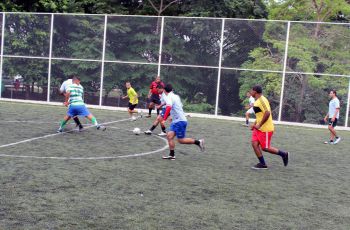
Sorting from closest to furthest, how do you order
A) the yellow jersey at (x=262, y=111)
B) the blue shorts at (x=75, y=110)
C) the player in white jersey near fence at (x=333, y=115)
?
the yellow jersey at (x=262, y=111) → the blue shorts at (x=75, y=110) → the player in white jersey near fence at (x=333, y=115)

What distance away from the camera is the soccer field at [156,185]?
21.2 ft

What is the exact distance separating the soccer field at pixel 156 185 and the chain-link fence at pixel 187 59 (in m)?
7.89

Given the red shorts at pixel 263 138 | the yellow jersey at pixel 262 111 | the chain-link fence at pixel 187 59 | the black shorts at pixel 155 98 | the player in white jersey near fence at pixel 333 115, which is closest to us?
the yellow jersey at pixel 262 111

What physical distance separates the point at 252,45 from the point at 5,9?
18320mm

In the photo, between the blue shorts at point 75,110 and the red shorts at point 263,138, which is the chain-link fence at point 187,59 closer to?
the blue shorts at point 75,110

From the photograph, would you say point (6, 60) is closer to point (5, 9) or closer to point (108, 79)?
point (108, 79)

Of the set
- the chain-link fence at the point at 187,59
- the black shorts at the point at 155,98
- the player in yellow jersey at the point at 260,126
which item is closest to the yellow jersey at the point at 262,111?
the player in yellow jersey at the point at 260,126

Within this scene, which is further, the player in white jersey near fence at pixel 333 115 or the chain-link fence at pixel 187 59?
the chain-link fence at pixel 187 59

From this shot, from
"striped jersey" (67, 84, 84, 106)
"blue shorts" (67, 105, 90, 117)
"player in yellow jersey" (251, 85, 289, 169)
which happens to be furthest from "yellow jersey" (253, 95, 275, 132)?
"striped jersey" (67, 84, 84, 106)

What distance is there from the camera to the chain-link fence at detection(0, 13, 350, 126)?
22531 millimetres

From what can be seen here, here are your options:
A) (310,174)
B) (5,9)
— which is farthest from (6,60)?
(310,174)

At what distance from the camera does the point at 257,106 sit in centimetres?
1070

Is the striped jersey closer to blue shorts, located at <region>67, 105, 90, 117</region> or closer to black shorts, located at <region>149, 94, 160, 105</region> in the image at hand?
blue shorts, located at <region>67, 105, 90, 117</region>

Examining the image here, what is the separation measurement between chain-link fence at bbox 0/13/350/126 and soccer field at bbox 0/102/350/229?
7.89 m
